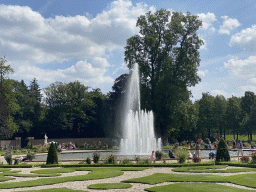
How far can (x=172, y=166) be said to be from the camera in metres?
20.5

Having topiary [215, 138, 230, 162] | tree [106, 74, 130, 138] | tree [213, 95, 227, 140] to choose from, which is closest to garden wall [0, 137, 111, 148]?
tree [106, 74, 130, 138]

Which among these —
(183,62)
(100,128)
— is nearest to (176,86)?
(183,62)

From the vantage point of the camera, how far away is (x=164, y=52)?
158ft

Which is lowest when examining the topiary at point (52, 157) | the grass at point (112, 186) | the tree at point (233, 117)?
the grass at point (112, 186)

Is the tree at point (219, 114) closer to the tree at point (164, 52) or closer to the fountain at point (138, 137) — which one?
the tree at point (164, 52)

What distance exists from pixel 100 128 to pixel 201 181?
4836cm

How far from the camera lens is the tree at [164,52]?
153 ft

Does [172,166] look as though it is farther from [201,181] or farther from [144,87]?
[144,87]

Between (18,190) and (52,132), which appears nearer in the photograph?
(18,190)

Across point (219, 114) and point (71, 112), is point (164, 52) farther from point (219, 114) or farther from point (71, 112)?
point (219, 114)

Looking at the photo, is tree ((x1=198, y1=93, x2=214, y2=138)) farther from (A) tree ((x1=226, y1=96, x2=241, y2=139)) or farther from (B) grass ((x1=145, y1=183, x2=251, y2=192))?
(B) grass ((x1=145, y1=183, x2=251, y2=192))

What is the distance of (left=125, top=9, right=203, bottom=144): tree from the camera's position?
4669cm

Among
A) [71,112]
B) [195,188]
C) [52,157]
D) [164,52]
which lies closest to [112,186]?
[195,188]

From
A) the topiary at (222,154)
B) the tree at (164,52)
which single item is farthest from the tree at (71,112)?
the topiary at (222,154)
